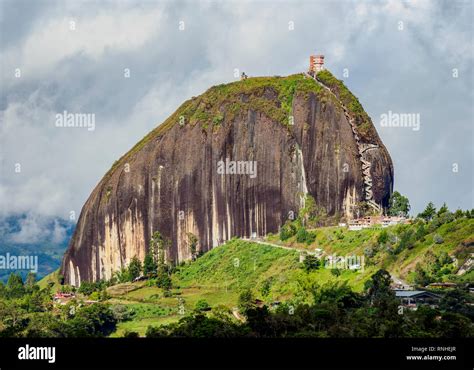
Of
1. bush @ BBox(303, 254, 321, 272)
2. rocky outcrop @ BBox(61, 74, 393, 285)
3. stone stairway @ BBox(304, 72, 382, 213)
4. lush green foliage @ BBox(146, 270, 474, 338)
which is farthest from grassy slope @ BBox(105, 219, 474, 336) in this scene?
stone stairway @ BBox(304, 72, 382, 213)

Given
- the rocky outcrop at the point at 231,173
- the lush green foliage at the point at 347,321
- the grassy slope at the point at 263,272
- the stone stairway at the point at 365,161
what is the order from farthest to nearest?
the rocky outcrop at the point at 231,173, the stone stairway at the point at 365,161, the grassy slope at the point at 263,272, the lush green foliage at the point at 347,321

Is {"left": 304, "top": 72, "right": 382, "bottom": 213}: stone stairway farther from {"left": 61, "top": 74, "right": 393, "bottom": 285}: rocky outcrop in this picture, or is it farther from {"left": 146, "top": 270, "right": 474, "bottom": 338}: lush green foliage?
{"left": 146, "top": 270, "right": 474, "bottom": 338}: lush green foliage

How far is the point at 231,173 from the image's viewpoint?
13612cm

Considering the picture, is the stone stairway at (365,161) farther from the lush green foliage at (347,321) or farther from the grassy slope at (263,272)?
the lush green foliage at (347,321)

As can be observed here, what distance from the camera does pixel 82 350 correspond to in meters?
69.5

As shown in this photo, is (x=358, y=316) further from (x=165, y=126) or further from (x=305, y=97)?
(x=165, y=126)

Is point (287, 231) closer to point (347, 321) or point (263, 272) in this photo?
point (263, 272)

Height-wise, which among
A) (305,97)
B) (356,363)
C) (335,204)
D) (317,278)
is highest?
(305,97)

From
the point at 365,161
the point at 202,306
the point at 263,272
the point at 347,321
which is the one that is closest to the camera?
the point at 347,321

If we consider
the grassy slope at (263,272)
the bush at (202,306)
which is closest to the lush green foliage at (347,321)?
the grassy slope at (263,272)

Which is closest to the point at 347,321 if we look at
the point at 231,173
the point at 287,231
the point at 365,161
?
the point at 287,231

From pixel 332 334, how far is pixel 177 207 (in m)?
58.7

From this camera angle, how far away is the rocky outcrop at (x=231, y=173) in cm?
13112

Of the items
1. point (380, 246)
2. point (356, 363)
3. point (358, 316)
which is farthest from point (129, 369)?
point (380, 246)
